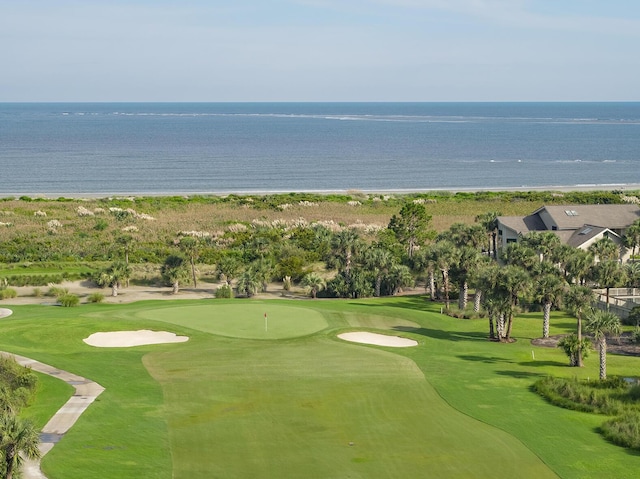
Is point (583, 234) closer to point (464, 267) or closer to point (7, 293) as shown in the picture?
point (464, 267)

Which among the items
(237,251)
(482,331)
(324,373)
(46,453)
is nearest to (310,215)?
(237,251)

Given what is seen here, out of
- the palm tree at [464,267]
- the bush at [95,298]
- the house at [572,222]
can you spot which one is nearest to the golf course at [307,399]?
the palm tree at [464,267]

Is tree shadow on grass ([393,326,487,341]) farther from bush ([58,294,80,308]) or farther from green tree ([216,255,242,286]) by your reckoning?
bush ([58,294,80,308])

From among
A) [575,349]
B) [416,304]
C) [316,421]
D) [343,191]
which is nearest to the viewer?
[316,421]

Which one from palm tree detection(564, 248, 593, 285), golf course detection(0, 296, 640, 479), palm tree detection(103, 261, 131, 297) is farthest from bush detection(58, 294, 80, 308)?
palm tree detection(564, 248, 593, 285)

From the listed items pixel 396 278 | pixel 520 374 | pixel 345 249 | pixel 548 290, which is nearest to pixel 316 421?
pixel 520 374

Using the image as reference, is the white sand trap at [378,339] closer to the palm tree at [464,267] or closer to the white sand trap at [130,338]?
the white sand trap at [130,338]

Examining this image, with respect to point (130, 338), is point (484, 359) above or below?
below
